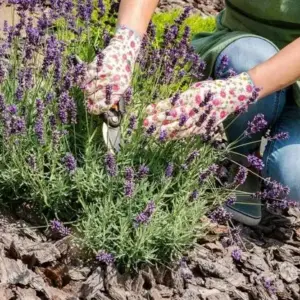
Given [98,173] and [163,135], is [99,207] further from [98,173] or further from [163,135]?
[163,135]

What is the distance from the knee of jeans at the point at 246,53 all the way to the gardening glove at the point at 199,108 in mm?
375

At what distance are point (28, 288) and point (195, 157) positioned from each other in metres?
0.71

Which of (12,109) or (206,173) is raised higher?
(12,109)

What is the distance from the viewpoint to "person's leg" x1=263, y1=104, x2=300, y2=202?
3004mm

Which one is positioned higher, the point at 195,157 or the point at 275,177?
the point at 195,157

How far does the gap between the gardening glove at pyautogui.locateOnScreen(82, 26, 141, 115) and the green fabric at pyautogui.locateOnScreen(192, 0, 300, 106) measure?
629 mm

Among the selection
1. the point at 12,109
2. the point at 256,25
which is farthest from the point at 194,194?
the point at 256,25

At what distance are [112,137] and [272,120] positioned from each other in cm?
87

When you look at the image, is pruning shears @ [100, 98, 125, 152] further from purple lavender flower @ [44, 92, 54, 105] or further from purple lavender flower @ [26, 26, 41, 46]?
purple lavender flower @ [26, 26, 41, 46]

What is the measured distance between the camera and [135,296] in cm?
233

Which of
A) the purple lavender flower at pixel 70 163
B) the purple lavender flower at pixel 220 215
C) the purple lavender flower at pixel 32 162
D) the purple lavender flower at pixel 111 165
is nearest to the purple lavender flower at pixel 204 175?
the purple lavender flower at pixel 220 215

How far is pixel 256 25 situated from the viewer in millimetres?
3166

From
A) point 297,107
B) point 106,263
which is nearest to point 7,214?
point 106,263

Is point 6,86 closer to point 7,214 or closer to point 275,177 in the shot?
point 7,214
